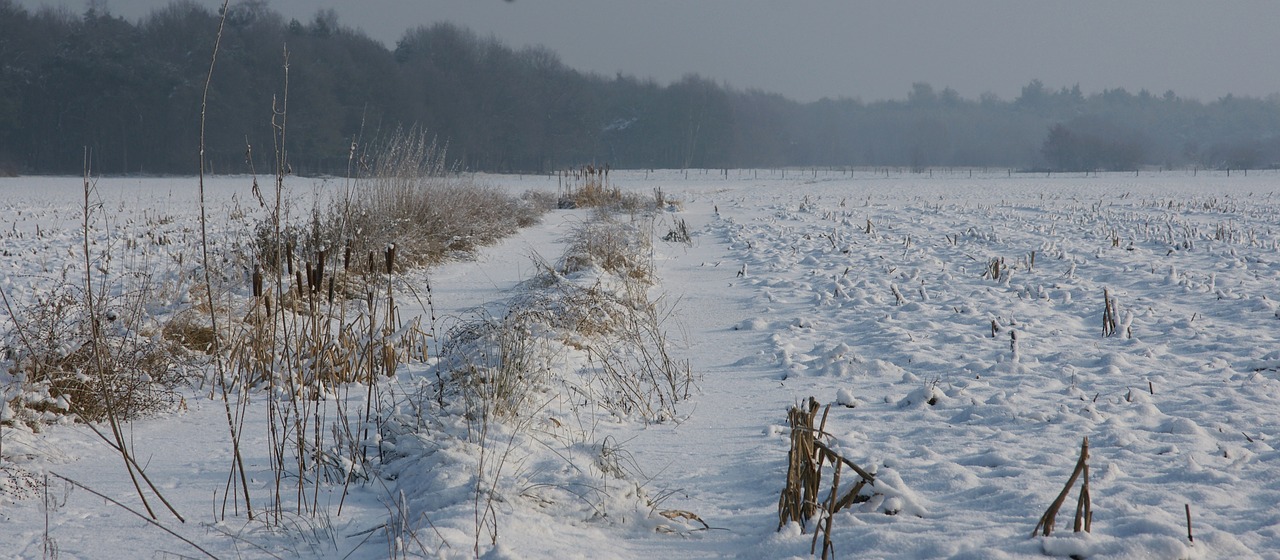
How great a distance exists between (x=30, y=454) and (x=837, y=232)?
1253 centimetres

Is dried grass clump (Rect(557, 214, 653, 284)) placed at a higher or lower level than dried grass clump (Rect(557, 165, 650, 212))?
lower

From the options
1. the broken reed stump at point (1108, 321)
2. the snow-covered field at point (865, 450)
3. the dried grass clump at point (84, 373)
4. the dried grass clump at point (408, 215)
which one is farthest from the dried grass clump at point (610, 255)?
the dried grass clump at point (84, 373)

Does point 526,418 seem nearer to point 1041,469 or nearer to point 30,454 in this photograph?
point 30,454

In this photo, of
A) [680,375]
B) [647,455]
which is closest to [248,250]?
[680,375]

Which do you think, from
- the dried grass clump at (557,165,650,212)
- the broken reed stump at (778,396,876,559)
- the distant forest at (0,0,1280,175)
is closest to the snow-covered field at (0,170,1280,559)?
the broken reed stump at (778,396,876,559)

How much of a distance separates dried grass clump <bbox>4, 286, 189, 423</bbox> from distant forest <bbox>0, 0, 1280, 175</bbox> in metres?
18.7

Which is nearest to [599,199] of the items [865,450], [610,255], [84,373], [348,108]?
[610,255]

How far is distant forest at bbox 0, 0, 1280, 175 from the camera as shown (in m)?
53.1

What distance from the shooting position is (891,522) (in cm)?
257

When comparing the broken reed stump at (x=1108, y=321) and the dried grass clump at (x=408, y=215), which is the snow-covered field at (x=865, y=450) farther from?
the dried grass clump at (x=408, y=215)

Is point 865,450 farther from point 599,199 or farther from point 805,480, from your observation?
point 599,199

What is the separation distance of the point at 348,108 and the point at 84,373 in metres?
61.9

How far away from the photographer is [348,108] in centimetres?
6078

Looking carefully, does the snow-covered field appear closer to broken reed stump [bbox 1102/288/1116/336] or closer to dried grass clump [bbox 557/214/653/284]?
broken reed stump [bbox 1102/288/1116/336]
